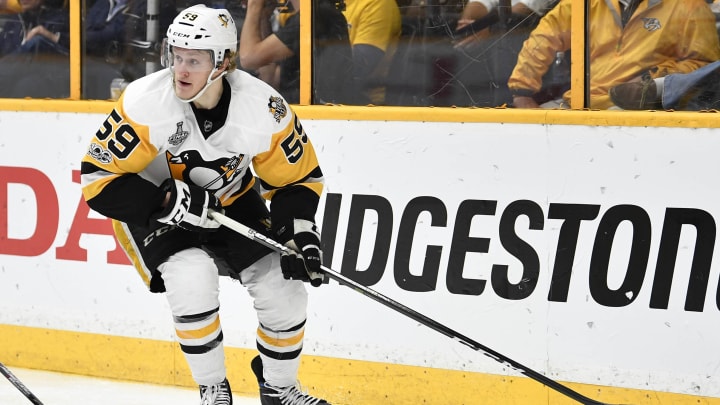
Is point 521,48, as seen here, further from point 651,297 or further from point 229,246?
point 229,246

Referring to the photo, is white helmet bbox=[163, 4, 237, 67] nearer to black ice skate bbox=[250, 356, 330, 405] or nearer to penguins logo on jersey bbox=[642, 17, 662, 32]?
black ice skate bbox=[250, 356, 330, 405]

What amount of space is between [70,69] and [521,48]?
1.81 meters

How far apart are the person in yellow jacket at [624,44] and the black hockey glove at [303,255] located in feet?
2.97

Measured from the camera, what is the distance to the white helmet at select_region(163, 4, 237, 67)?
332cm

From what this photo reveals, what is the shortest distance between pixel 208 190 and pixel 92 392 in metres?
1.27

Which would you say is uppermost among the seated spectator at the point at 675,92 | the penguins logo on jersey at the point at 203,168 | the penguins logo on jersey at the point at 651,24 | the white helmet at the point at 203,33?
the penguins logo on jersey at the point at 651,24

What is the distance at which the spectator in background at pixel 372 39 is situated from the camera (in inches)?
167

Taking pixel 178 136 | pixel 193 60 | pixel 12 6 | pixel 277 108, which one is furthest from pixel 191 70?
pixel 12 6

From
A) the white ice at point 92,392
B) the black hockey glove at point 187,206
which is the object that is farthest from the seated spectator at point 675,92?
the white ice at point 92,392

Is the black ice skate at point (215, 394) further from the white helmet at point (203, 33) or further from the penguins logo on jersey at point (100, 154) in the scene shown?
the white helmet at point (203, 33)

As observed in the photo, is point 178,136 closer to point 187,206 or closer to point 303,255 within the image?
point 187,206

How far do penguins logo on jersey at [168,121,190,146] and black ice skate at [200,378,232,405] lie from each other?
0.68m

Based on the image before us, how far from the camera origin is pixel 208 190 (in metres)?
3.54

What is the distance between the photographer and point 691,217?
364cm
